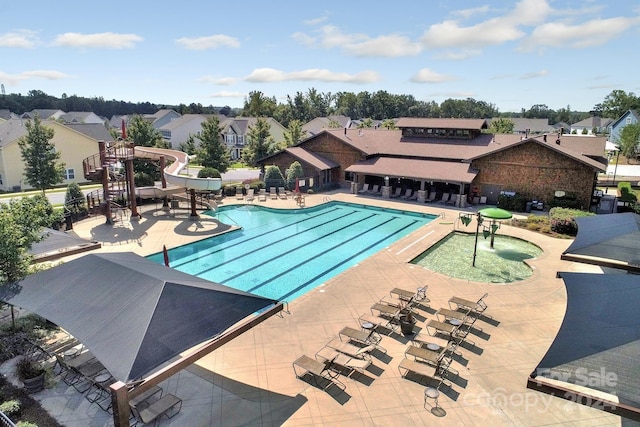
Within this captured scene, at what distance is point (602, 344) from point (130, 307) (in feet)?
30.9

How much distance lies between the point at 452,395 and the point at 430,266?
30.1 ft

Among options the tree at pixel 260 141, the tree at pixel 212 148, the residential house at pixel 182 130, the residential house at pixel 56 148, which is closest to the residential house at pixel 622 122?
the tree at pixel 260 141

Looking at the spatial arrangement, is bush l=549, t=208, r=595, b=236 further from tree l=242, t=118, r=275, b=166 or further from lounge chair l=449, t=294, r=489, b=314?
tree l=242, t=118, r=275, b=166

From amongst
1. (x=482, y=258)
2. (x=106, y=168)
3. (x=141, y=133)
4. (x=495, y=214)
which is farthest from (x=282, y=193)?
(x=495, y=214)

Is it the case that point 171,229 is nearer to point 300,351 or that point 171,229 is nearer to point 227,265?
point 227,265

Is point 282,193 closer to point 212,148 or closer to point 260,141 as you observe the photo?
point 212,148

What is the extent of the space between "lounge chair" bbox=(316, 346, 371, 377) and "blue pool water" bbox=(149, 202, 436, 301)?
4.95 meters

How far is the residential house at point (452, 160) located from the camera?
2756 centimetres

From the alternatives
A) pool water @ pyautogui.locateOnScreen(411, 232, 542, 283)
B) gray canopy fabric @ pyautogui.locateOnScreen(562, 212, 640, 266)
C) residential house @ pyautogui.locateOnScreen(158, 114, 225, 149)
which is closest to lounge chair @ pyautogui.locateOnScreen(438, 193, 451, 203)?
pool water @ pyautogui.locateOnScreen(411, 232, 542, 283)

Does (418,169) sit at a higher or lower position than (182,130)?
lower

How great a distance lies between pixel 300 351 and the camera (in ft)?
35.7

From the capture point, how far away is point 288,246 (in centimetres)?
2117

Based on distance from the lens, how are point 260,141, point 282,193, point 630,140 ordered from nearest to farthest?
point 282,193 → point 260,141 → point 630,140

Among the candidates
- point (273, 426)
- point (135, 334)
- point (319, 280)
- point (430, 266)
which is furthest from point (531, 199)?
point (135, 334)
